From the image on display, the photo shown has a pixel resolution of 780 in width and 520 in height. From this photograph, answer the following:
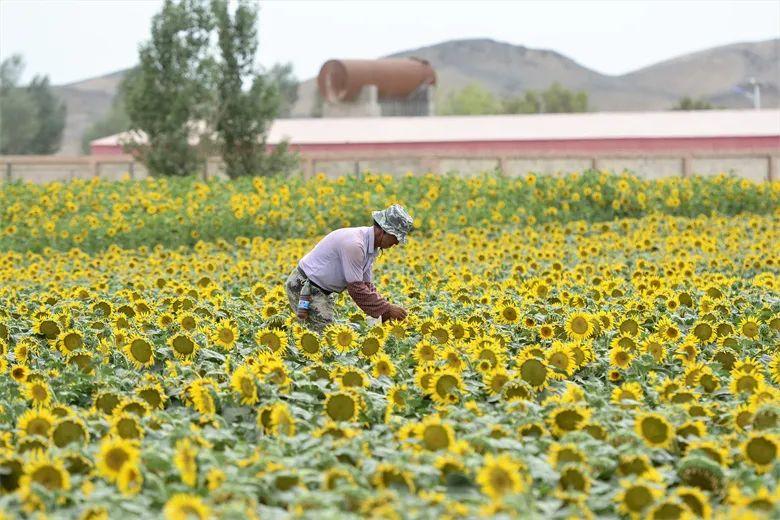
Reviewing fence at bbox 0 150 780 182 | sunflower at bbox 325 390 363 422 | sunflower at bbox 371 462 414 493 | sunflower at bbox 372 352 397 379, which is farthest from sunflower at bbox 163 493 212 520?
fence at bbox 0 150 780 182

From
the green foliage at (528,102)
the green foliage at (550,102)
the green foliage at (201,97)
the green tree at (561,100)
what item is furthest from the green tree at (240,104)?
the green tree at (561,100)

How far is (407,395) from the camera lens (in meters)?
5.73

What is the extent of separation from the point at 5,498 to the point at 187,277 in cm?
836

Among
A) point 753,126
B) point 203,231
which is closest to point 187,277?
point 203,231

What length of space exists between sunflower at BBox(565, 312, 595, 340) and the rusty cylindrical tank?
52969mm

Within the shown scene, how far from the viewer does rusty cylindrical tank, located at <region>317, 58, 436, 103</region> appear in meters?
59.8

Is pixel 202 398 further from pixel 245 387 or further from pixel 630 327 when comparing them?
pixel 630 327

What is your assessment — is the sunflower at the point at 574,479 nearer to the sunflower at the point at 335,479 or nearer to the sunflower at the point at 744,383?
the sunflower at the point at 335,479

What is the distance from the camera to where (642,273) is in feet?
34.6

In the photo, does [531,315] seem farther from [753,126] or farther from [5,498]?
[753,126]

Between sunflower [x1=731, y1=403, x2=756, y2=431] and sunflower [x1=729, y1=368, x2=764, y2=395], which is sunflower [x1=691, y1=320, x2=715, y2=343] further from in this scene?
sunflower [x1=731, y1=403, x2=756, y2=431]

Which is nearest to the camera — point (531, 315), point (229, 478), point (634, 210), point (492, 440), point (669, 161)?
point (229, 478)

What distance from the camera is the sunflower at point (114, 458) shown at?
13.6ft

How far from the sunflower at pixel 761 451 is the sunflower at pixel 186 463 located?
75.4 inches
